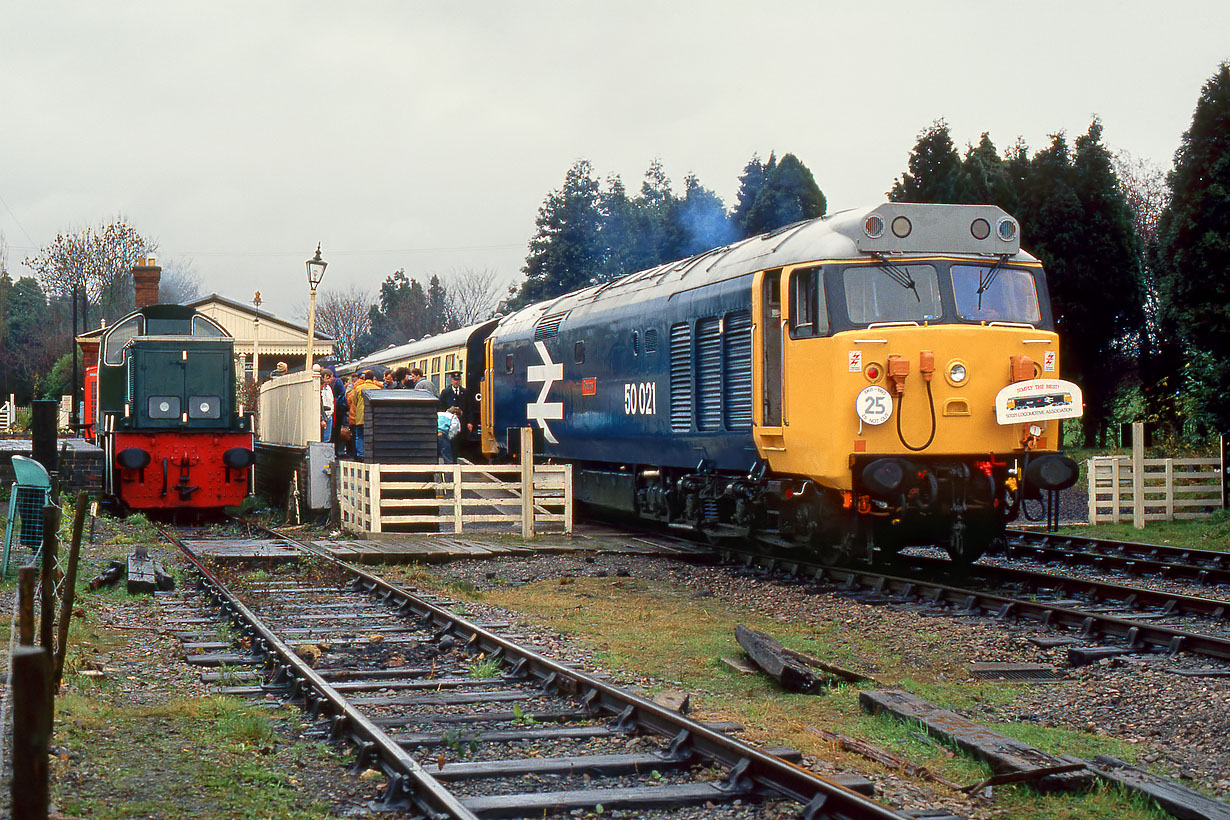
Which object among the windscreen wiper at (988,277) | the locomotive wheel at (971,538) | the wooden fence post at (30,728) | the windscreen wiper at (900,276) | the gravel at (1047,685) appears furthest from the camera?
the locomotive wheel at (971,538)

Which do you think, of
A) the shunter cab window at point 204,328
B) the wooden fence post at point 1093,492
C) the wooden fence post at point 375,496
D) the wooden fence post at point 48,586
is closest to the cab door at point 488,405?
the shunter cab window at point 204,328

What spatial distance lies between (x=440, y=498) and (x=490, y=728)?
10.7 meters

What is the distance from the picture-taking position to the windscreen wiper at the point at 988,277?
11.5 metres

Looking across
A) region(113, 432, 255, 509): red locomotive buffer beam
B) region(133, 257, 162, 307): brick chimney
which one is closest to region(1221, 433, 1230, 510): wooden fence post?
region(113, 432, 255, 509): red locomotive buffer beam

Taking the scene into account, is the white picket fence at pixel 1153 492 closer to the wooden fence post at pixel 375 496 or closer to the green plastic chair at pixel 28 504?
the wooden fence post at pixel 375 496

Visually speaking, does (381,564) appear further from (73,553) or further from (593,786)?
(593,786)

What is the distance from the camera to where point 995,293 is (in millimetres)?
11602

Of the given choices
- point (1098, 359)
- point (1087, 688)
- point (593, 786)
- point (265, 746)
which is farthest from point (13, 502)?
point (1098, 359)

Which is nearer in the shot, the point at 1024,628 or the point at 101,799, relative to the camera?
the point at 101,799

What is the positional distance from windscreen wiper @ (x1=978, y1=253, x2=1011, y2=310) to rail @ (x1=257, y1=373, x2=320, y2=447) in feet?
37.1

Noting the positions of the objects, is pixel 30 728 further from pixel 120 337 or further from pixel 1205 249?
pixel 120 337

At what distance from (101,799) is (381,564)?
855 centimetres

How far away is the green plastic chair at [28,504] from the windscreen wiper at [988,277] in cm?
864

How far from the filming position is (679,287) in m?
14.5
